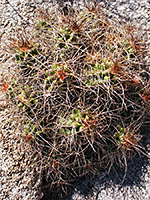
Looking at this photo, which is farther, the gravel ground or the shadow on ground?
the shadow on ground

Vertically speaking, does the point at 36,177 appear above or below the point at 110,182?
above

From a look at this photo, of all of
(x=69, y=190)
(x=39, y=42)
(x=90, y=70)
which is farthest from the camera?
(x=69, y=190)

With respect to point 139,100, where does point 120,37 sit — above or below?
above

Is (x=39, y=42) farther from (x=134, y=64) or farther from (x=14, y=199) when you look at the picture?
(x=14, y=199)

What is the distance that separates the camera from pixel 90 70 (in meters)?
2.07

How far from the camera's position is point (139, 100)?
7.45ft

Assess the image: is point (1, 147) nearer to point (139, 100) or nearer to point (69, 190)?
point (69, 190)

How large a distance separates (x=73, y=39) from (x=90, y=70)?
0.34 m

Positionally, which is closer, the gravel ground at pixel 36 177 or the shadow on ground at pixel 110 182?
the gravel ground at pixel 36 177

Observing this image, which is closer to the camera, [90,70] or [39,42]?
[90,70]

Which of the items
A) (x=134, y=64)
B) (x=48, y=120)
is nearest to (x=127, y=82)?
(x=134, y=64)

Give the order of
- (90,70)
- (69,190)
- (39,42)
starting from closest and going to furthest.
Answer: (90,70) < (39,42) < (69,190)

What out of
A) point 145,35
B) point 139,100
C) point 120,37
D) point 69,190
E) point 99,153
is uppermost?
point 120,37

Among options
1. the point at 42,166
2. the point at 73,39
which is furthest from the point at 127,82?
the point at 42,166
